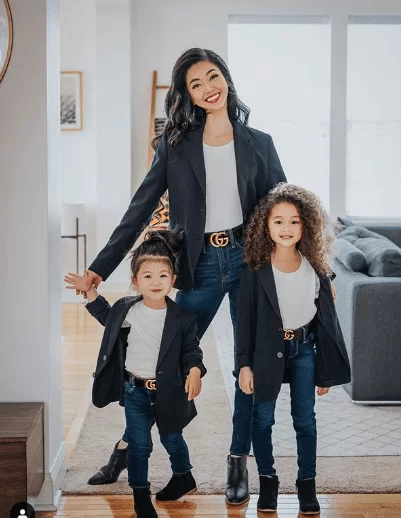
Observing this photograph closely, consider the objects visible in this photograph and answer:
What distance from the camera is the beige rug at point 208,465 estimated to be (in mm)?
2855

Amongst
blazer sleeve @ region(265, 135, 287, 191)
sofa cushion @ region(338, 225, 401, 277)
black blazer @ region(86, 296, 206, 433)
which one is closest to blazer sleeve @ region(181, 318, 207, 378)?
black blazer @ region(86, 296, 206, 433)

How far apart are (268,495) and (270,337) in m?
0.54

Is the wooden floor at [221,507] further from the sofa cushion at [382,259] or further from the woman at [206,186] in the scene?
the sofa cushion at [382,259]

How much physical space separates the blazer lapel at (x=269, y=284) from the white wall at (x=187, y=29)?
16.2ft

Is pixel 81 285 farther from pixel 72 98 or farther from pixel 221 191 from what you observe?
pixel 72 98

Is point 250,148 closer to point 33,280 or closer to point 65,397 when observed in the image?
point 33,280

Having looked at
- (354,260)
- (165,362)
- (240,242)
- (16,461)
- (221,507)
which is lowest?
(221,507)

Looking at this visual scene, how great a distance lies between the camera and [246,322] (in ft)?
8.49

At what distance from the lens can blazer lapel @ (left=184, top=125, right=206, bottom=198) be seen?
104 inches

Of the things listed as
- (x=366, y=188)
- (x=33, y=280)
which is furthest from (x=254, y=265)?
(x=366, y=188)

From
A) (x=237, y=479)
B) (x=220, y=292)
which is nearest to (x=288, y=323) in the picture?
(x=220, y=292)

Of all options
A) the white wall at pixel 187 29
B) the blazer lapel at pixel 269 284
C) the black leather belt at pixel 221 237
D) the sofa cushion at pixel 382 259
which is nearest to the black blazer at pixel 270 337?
the blazer lapel at pixel 269 284

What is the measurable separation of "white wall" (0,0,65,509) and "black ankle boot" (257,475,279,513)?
688mm

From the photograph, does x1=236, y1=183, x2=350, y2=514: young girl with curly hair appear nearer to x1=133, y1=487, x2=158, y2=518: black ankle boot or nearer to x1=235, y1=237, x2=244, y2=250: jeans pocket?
x1=235, y1=237, x2=244, y2=250: jeans pocket
